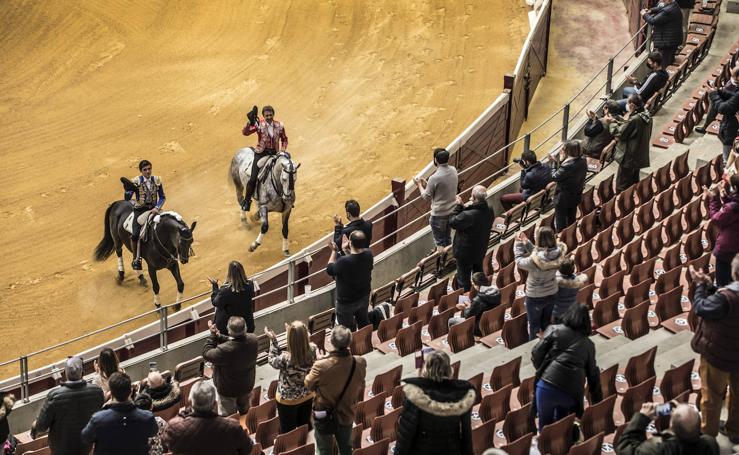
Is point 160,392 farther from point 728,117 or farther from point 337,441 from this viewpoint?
point 728,117

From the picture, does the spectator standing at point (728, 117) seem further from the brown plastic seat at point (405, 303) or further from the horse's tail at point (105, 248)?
the horse's tail at point (105, 248)

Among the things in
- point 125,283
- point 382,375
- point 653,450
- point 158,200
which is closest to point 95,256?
point 125,283

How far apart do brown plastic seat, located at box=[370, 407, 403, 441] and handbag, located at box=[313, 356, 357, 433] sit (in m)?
0.88

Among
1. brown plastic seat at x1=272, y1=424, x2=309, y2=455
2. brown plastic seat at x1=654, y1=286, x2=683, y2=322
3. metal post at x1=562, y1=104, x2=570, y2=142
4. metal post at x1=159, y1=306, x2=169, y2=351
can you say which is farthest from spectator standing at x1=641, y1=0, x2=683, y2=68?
brown plastic seat at x1=272, y1=424, x2=309, y2=455

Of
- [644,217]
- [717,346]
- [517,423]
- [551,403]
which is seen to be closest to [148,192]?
[644,217]

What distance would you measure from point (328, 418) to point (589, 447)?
2.10m

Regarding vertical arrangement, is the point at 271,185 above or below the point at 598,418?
above

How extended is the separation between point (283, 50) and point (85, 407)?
1603 cm

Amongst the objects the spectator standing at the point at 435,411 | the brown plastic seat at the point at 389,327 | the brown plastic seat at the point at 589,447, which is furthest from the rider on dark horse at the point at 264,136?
the spectator standing at the point at 435,411

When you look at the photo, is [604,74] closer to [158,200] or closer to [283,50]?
[283,50]

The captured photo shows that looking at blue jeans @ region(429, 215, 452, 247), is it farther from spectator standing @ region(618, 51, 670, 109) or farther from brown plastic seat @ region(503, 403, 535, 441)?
brown plastic seat @ region(503, 403, 535, 441)

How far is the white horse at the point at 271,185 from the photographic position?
17.7 m

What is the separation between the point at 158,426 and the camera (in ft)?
30.8

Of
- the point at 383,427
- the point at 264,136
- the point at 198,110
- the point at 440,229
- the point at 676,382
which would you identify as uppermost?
the point at 198,110
